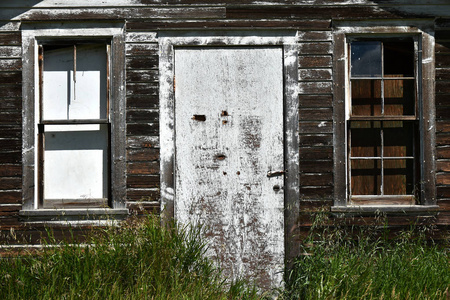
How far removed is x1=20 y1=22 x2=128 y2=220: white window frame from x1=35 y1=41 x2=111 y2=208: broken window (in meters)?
0.08

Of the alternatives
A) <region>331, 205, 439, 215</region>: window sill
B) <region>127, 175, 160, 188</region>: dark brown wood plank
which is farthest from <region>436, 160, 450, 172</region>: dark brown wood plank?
<region>127, 175, 160, 188</region>: dark brown wood plank

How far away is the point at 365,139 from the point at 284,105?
970 mm

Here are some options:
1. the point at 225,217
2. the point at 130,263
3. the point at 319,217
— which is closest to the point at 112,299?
the point at 130,263

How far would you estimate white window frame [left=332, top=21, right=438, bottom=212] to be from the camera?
5.26 m

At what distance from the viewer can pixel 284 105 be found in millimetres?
5297

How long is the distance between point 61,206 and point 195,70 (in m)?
2.03

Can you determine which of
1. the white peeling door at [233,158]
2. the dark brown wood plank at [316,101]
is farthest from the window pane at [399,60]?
the white peeling door at [233,158]

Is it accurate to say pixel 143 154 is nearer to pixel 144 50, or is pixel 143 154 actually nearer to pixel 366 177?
pixel 144 50

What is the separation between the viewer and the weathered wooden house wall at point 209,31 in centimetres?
525

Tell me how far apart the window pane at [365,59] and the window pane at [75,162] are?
283 centimetres

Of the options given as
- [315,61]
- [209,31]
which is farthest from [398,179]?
[209,31]

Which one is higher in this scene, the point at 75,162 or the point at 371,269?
the point at 75,162

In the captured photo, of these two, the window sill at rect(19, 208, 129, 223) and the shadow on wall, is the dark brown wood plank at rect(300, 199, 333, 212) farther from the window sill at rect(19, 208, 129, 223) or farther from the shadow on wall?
the shadow on wall

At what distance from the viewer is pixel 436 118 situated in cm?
530
